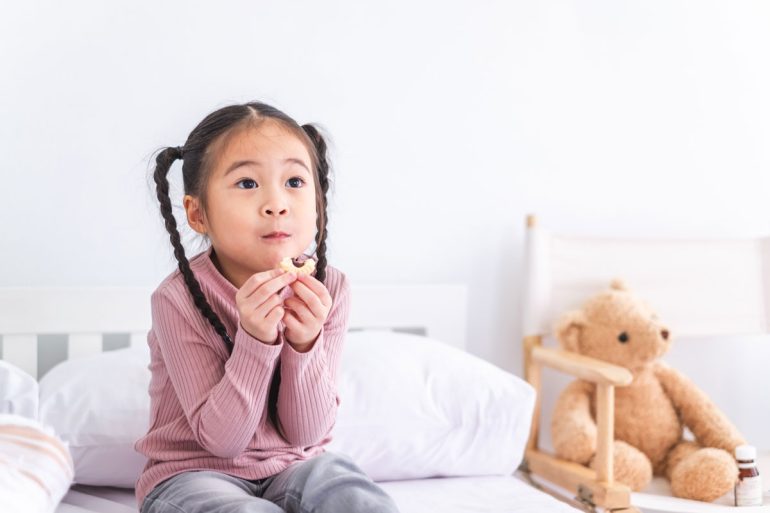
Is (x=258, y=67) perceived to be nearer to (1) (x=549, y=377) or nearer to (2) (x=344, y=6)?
(2) (x=344, y=6)

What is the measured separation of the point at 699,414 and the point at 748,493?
0.25 m

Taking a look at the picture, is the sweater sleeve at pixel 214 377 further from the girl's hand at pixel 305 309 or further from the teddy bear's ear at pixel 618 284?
the teddy bear's ear at pixel 618 284

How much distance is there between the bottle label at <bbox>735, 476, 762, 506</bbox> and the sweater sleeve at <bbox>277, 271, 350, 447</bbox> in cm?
83

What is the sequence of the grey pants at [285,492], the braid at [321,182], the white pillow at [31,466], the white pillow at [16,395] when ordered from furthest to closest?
the white pillow at [16,395] < the braid at [321,182] < the white pillow at [31,466] < the grey pants at [285,492]

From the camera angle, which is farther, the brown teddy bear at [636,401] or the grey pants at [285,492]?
the brown teddy bear at [636,401]

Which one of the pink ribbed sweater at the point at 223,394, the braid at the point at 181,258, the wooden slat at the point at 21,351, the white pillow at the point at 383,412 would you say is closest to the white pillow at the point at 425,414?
the white pillow at the point at 383,412

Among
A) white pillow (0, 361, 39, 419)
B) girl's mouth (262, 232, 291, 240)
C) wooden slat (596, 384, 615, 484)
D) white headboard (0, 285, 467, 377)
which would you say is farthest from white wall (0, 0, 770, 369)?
girl's mouth (262, 232, 291, 240)

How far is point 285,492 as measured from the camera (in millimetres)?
1123

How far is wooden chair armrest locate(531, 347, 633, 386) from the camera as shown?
1.65m

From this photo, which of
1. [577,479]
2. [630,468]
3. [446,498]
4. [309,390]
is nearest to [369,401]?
[446,498]

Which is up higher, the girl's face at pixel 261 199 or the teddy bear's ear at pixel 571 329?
the girl's face at pixel 261 199

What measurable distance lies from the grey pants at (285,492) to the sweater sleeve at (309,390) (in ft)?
0.17

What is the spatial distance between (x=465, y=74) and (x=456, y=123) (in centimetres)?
11

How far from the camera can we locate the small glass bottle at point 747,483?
5.38ft
